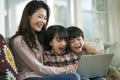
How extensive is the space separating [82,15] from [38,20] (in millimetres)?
1532

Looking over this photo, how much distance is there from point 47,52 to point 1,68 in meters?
0.54

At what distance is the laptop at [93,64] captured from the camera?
1.60m

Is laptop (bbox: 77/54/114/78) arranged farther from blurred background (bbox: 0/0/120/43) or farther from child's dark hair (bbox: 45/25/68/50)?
blurred background (bbox: 0/0/120/43)

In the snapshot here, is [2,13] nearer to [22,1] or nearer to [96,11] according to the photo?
[22,1]

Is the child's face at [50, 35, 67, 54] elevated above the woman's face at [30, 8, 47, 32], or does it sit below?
below

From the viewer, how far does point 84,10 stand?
3273 millimetres

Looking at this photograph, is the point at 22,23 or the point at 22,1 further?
the point at 22,1

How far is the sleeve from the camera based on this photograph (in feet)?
5.37

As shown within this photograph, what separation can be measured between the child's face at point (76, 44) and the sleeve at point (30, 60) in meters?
0.32

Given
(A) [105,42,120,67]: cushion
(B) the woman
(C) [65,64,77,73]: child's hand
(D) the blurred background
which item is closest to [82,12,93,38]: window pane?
(D) the blurred background

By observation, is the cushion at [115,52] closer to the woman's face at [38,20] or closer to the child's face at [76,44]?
the child's face at [76,44]

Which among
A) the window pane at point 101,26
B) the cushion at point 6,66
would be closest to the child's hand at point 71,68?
the cushion at point 6,66

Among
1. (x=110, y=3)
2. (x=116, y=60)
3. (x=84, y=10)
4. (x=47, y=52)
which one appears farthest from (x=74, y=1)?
(x=47, y=52)

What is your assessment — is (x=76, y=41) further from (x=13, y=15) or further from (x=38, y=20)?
(x=13, y=15)
